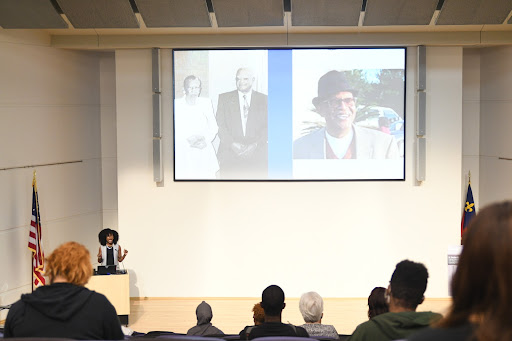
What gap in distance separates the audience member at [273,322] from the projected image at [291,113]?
438cm

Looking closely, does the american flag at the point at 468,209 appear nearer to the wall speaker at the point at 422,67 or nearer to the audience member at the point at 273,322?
the wall speaker at the point at 422,67

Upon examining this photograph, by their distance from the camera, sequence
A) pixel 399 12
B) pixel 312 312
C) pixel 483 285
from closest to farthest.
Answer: pixel 483 285, pixel 312 312, pixel 399 12

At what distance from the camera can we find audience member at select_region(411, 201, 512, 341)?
1379mm

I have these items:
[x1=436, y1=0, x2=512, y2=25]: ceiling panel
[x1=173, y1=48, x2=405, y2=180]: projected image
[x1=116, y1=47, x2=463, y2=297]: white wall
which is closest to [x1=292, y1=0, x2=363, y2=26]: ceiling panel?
[x1=173, y1=48, x2=405, y2=180]: projected image

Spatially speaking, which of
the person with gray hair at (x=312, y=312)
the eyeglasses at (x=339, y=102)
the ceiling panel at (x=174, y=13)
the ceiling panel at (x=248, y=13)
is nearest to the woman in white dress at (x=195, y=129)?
the ceiling panel at (x=174, y=13)

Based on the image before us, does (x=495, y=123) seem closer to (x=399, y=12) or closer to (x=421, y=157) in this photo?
(x=421, y=157)

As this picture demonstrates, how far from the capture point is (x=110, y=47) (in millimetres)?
8727

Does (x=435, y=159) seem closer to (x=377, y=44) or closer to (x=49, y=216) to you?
(x=377, y=44)

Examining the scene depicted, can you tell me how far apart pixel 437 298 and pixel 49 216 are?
5.11 m

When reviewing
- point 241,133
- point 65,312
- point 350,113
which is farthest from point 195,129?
point 65,312

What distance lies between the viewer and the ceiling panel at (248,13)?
784cm

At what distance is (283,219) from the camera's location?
351 inches

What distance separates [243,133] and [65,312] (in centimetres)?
589

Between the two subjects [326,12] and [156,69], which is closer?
[326,12]
